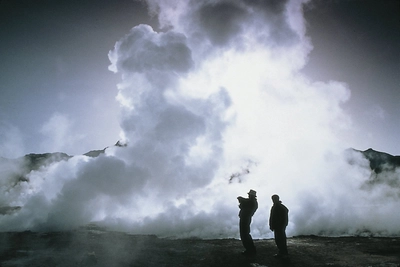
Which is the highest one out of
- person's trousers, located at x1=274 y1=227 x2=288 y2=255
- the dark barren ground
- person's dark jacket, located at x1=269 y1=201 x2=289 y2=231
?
person's dark jacket, located at x1=269 y1=201 x2=289 y2=231

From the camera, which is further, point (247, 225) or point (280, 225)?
point (247, 225)

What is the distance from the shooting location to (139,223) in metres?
13.6

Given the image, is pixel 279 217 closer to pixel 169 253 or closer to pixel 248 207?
pixel 248 207

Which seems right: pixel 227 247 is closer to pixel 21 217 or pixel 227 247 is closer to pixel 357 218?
pixel 357 218

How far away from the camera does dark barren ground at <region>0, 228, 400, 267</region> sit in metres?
6.18

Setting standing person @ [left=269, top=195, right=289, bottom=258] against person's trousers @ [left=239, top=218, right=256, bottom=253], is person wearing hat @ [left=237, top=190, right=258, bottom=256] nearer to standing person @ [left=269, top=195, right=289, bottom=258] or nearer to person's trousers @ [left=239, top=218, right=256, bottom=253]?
person's trousers @ [left=239, top=218, right=256, bottom=253]

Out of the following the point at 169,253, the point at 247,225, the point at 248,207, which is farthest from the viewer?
the point at 169,253

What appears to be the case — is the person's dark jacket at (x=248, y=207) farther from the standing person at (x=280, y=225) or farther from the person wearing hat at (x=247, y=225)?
the standing person at (x=280, y=225)

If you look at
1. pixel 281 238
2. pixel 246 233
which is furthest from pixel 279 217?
pixel 246 233

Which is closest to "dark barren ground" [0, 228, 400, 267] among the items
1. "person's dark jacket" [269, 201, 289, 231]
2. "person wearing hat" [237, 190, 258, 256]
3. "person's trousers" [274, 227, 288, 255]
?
"person's trousers" [274, 227, 288, 255]

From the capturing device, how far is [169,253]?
7.63 m

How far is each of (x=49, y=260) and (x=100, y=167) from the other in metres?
9.03

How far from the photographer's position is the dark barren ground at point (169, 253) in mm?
6184

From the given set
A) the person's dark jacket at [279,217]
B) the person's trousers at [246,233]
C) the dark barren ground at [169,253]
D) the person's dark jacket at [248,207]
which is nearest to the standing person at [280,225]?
the person's dark jacket at [279,217]
